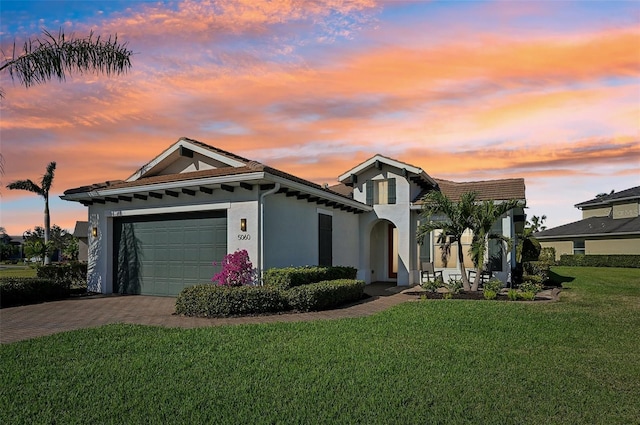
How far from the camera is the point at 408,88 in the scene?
12.9m

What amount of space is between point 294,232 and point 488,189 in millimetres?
9390

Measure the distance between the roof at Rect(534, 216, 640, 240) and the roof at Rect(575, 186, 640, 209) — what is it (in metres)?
1.27

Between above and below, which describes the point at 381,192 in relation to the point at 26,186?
below

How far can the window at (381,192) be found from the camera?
730 inches

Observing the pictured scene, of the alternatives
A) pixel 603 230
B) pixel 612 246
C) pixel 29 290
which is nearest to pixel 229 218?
pixel 29 290

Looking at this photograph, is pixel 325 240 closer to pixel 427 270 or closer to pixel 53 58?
pixel 427 270

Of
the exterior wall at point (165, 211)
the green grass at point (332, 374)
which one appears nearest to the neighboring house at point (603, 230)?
the green grass at point (332, 374)

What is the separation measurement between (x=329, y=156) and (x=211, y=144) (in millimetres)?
5507

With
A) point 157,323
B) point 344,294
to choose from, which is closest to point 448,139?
point 344,294

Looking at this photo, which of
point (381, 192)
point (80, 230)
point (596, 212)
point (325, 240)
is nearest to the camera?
point (325, 240)

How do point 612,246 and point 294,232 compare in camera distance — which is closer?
point 294,232

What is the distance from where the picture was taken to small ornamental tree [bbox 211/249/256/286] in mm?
11477

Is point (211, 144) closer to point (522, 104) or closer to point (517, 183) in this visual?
point (522, 104)

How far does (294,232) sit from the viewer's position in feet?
44.9
